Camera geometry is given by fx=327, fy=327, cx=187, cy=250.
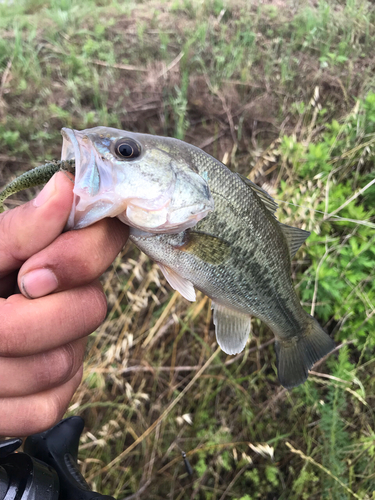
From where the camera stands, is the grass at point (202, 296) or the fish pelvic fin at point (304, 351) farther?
the grass at point (202, 296)

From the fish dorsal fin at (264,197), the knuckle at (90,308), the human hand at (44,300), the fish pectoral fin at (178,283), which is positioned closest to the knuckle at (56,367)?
the human hand at (44,300)

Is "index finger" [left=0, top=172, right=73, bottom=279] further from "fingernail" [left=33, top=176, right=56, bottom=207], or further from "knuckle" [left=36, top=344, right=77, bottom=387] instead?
"knuckle" [left=36, top=344, right=77, bottom=387]

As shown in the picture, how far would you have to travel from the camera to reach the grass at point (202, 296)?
2.02 meters

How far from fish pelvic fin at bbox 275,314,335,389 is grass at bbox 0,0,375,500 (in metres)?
0.25

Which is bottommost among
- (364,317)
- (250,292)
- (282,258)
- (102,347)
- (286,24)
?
(102,347)

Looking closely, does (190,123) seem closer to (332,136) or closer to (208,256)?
(332,136)

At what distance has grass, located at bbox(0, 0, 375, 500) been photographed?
2.02m

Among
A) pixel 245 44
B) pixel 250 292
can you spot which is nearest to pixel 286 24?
pixel 245 44

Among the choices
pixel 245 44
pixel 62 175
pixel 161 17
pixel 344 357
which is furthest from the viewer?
pixel 161 17

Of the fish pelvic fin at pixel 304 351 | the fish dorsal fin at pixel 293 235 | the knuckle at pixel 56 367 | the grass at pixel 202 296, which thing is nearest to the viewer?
the knuckle at pixel 56 367

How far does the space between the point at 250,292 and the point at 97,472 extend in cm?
157

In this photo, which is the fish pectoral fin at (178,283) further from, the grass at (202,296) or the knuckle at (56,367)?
the grass at (202,296)

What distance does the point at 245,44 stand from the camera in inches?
150

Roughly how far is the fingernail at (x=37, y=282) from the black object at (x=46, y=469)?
19.6 inches
